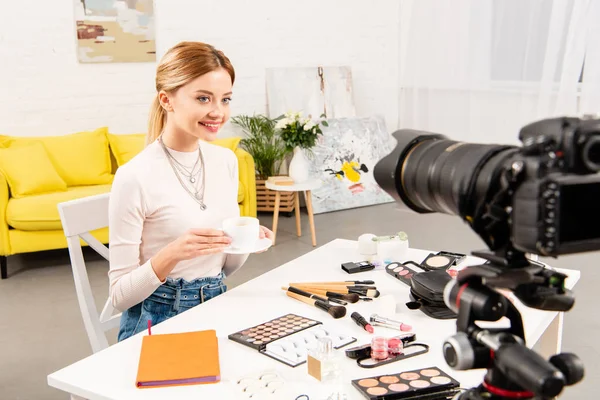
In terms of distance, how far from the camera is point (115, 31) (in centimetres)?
529

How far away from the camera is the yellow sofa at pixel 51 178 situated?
433 centimetres

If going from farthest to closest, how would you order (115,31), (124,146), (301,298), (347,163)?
(347,163) < (115,31) < (124,146) < (301,298)

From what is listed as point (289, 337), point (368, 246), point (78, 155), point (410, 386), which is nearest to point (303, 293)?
point (289, 337)

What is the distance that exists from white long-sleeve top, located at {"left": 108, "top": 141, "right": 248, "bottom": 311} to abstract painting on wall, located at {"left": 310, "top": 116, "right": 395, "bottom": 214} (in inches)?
144

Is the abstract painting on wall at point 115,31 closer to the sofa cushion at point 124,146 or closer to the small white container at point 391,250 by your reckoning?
the sofa cushion at point 124,146

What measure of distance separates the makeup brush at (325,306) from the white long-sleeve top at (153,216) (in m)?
0.34

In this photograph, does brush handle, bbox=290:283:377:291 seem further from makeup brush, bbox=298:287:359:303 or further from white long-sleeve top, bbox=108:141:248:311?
white long-sleeve top, bbox=108:141:248:311

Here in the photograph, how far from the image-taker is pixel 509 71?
541cm

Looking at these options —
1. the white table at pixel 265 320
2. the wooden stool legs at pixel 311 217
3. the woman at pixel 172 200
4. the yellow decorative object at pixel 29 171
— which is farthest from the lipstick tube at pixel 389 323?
the yellow decorative object at pixel 29 171

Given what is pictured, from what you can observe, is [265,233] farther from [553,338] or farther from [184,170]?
[553,338]

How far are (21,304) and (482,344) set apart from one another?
11.2ft

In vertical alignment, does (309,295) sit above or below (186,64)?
below

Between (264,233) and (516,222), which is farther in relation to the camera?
(264,233)

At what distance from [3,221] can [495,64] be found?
385cm
